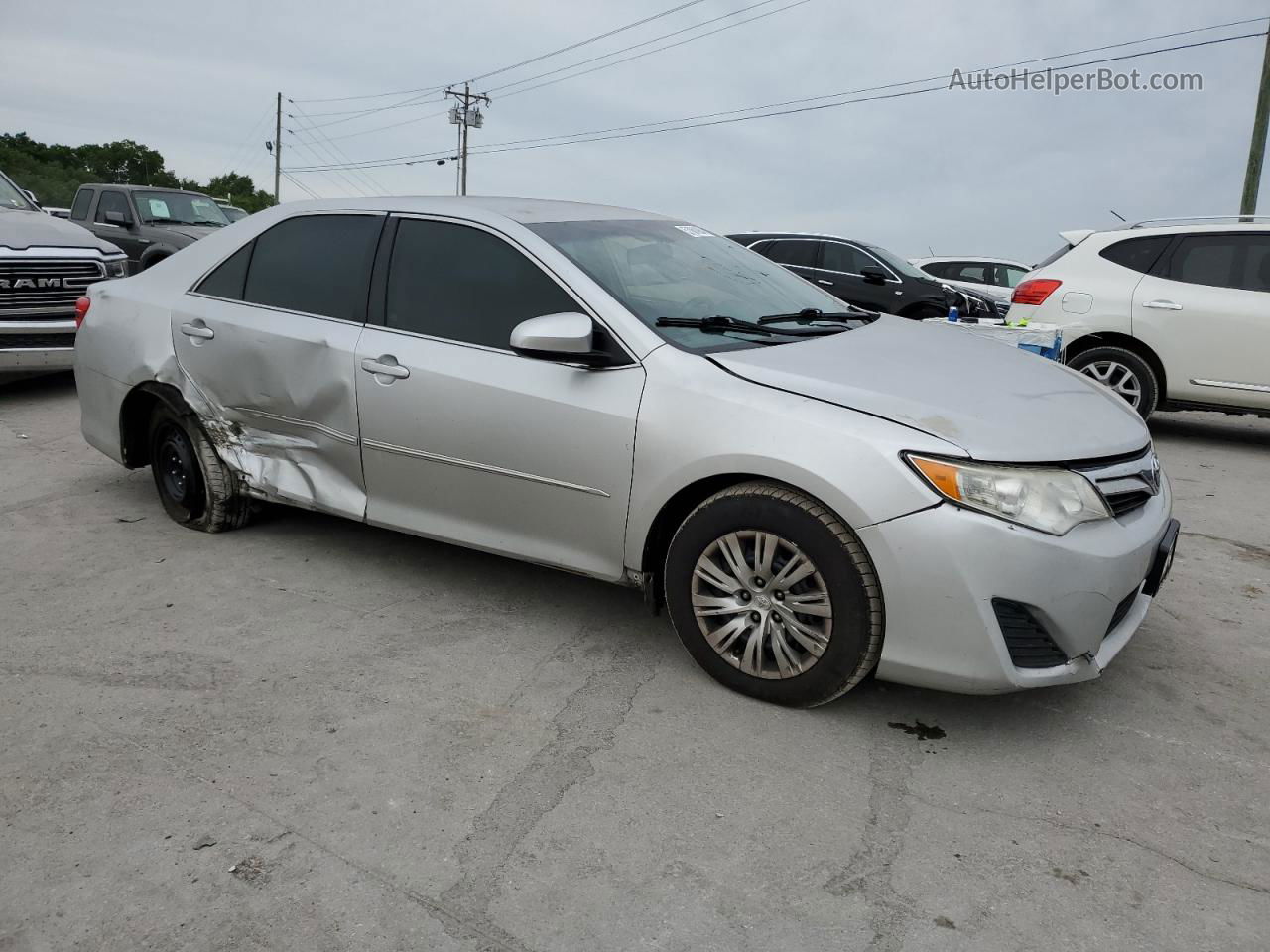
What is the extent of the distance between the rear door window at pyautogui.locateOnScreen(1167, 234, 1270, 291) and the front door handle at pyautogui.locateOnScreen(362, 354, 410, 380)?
21.4 ft

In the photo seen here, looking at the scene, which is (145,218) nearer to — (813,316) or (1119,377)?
(1119,377)

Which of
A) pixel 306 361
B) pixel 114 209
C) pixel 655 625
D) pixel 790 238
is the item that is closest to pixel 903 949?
pixel 655 625

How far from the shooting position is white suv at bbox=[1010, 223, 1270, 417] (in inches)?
298

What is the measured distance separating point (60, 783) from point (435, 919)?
1.21m

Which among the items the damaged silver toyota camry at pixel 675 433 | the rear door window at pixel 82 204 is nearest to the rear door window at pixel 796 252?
the damaged silver toyota camry at pixel 675 433

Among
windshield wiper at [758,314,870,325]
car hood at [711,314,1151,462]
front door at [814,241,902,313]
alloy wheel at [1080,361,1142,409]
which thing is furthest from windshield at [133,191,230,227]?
car hood at [711,314,1151,462]

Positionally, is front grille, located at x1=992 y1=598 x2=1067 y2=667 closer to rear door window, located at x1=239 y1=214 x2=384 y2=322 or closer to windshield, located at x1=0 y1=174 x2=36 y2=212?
rear door window, located at x1=239 y1=214 x2=384 y2=322

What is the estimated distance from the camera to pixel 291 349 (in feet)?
13.6

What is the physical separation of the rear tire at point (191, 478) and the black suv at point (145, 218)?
30.9 feet

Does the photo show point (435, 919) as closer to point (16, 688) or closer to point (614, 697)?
point (614, 697)

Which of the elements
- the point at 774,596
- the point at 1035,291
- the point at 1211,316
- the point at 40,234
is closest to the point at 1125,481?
the point at 774,596

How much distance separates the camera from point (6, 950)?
7.05ft

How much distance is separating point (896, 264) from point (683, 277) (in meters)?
9.30

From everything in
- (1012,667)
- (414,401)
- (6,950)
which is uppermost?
(414,401)
